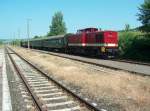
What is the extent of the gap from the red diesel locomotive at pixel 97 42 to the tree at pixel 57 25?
276 ft

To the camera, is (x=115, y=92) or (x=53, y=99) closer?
(x=53, y=99)

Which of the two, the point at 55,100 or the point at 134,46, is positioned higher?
the point at 134,46

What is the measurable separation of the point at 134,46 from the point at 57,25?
9508 centimetres

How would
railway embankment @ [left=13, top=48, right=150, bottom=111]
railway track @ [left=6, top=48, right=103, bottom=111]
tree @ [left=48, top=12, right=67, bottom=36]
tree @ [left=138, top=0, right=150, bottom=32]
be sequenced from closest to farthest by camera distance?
railway track @ [left=6, top=48, right=103, bottom=111], railway embankment @ [left=13, top=48, right=150, bottom=111], tree @ [left=138, top=0, right=150, bottom=32], tree @ [left=48, top=12, right=67, bottom=36]

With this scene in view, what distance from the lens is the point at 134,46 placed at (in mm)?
33344

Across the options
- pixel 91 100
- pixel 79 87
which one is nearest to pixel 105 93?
pixel 91 100

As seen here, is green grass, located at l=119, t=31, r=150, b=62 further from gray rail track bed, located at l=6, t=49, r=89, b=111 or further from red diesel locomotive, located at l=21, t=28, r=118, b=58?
gray rail track bed, located at l=6, t=49, r=89, b=111

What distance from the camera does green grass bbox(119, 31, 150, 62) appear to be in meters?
31.1

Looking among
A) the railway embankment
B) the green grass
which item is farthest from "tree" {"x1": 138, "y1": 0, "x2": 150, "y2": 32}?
the railway embankment

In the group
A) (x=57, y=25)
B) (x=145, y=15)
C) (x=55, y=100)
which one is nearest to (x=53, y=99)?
(x=55, y=100)

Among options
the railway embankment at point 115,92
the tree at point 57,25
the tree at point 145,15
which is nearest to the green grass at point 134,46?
the tree at point 145,15

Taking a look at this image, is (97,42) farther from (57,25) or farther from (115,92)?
(57,25)

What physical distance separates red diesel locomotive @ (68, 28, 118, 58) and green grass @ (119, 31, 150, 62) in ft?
6.33

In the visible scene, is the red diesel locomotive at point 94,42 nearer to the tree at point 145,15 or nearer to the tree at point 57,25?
the tree at point 145,15
